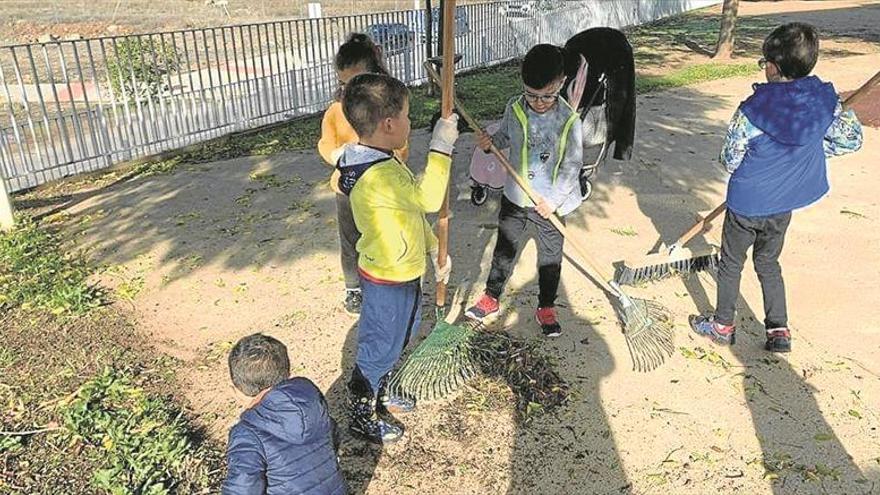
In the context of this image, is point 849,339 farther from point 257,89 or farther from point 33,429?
point 257,89

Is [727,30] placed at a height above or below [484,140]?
below

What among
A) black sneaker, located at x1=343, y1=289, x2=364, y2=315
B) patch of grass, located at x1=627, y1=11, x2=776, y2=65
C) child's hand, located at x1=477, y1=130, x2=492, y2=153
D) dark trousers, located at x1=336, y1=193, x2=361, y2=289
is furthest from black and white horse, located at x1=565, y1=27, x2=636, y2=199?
patch of grass, located at x1=627, y1=11, x2=776, y2=65

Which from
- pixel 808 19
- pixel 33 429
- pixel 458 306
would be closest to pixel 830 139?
pixel 458 306

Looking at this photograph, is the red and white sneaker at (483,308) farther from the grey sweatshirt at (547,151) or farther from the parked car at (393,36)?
the parked car at (393,36)

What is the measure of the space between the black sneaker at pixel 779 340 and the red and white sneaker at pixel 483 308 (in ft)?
5.18

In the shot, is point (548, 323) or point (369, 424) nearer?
point (369, 424)

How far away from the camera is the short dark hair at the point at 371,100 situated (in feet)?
8.42

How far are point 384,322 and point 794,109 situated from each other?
7.24ft

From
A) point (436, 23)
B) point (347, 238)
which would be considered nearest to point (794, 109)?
point (347, 238)

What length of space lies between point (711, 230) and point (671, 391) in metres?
2.22

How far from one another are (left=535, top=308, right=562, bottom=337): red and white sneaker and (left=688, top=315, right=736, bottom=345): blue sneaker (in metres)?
0.83

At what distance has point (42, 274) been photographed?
184 inches

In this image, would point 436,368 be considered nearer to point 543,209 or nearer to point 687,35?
point 543,209

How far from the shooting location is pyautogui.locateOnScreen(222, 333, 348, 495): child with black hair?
6.72 ft
